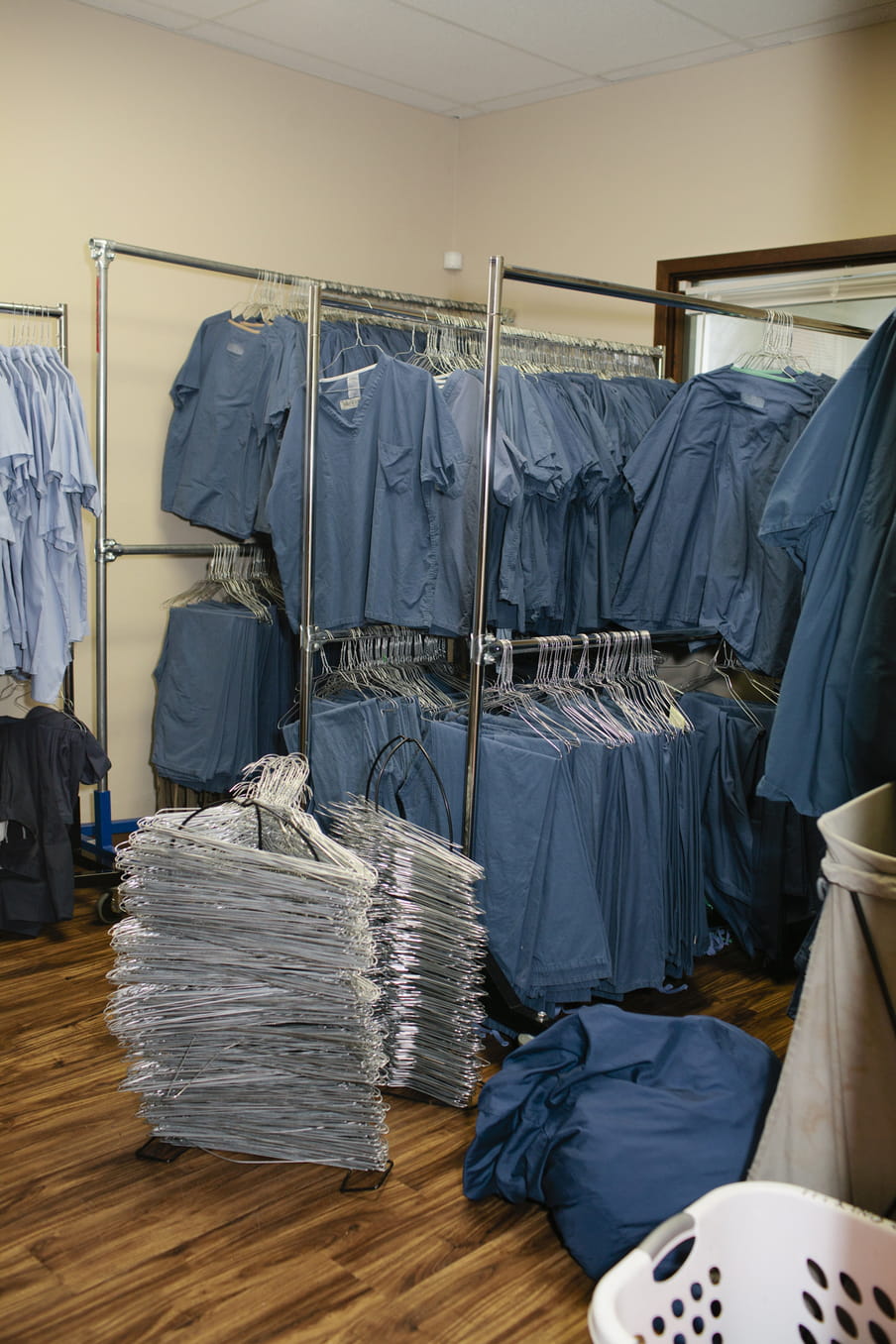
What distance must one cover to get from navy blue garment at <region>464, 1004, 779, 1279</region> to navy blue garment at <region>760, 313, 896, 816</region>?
0.59 meters

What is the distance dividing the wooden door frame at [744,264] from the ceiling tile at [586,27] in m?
0.70

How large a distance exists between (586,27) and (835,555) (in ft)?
7.99

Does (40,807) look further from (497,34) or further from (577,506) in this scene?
(497,34)

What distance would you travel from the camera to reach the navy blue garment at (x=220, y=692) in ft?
13.4

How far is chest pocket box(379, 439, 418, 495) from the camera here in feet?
10.7

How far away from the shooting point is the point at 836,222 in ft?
12.9

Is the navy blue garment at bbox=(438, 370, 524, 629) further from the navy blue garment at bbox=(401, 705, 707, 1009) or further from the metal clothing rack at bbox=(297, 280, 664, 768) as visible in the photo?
the navy blue garment at bbox=(401, 705, 707, 1009)

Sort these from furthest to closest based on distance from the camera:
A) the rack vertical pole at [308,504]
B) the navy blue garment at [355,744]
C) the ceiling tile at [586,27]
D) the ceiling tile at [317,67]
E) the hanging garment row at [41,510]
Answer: the ceiling tile at [317,67]
the ceiling tile at [586,27]
the hanging garment row at [41,510]
the navy blue garment at [355,744]
the rack vertical pole at [308,504]

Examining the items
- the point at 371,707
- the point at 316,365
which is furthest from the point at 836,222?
the point at 371,707

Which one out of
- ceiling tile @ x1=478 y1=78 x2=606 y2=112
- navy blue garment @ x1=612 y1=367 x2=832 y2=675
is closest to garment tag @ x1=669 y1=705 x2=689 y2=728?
navy blue garment @ x1=612 y1=367 x2=832 y2=675

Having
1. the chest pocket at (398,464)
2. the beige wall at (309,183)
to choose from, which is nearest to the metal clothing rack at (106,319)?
the beige wall at (309,183)

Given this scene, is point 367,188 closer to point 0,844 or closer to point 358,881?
point 0,844

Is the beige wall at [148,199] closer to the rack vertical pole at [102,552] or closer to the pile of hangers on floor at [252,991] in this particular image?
the rack vertical pole at [102,552]

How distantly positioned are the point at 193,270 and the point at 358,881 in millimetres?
2929
